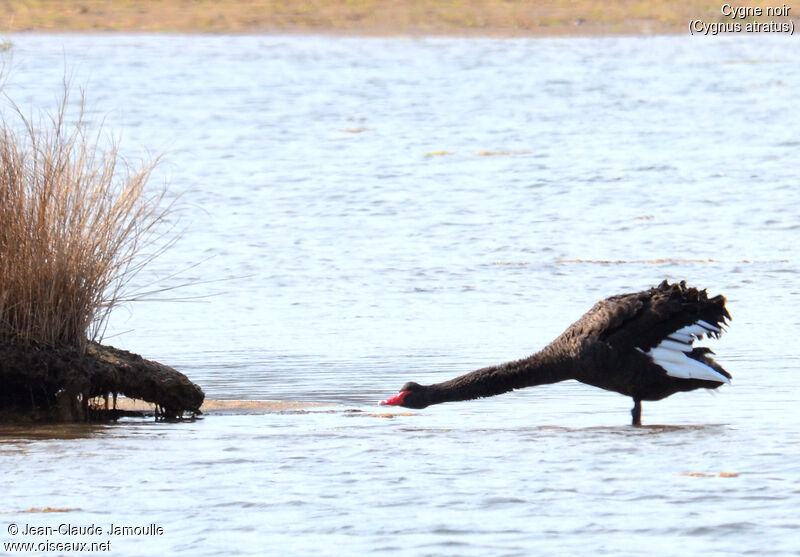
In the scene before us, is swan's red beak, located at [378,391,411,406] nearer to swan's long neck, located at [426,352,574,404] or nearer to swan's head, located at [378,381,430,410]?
swan's head, located at [378,381,430,410]

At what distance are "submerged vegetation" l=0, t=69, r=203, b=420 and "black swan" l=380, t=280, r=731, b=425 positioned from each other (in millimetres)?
1540

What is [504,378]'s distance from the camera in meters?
9.41

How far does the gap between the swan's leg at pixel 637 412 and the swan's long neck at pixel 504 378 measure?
0.41 metres

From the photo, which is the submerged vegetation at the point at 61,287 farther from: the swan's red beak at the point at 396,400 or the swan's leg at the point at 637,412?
the swan's leg at the point at 637,412

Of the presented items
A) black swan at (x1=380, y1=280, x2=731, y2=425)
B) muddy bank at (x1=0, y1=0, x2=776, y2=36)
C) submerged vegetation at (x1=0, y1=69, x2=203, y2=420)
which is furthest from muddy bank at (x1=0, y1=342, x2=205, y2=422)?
muddy bank at (x1=0, y1=0, x2=776, y2=36)

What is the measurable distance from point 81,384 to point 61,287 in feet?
1.79

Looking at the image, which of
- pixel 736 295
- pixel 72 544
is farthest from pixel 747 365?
pixel 72 544

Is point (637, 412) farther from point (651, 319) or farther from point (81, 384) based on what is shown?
point (81, 384)

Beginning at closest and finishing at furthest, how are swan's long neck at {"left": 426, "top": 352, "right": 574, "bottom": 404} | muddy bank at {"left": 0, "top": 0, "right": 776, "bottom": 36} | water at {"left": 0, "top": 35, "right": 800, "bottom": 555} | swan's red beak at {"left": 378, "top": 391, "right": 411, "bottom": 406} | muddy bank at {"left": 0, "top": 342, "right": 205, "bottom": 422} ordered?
1. water at {"left": 0, "top": 35, "right": 800, "bottom": 555}
2. muddy bank at {"left": 0, "top": 342, "right": 205, "bottom": 422}
3. swan's red beak at {"left": 378, "top": 391, "right": 411, "bottom": 406}
4. swan's long neck at {"left": 426, "top": 352, "right": 574, "bottom": 404}
5. muddy bank at {"left": 0, "top": 0, "right": 776, "bottom": 36}

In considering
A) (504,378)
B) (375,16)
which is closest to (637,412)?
(504,378)

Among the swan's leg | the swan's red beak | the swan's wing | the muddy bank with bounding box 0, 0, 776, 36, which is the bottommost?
the swan's leg

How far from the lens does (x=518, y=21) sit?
3853 cm

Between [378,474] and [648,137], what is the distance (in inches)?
637

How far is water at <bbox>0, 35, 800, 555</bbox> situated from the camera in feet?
23.4
